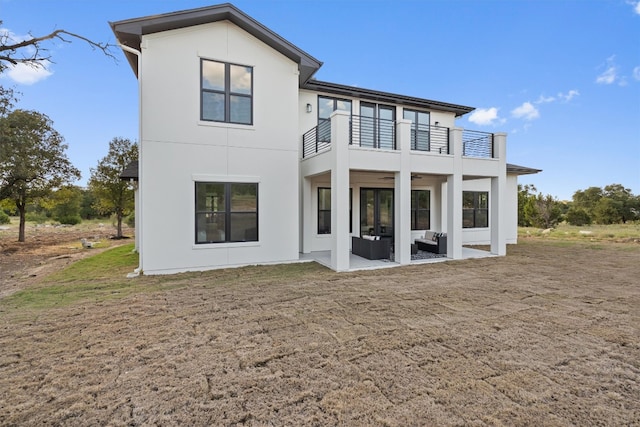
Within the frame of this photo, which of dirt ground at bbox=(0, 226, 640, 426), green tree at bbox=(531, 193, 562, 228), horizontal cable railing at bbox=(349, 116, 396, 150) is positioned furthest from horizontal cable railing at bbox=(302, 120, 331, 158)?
green tree at bbox=(531, 193, 562, 228)

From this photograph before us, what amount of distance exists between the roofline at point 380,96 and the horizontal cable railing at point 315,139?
1520mm

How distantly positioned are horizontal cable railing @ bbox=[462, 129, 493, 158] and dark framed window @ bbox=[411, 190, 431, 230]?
323 cm

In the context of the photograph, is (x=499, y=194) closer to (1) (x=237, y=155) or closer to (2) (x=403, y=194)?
(2) (x=403, y=194)

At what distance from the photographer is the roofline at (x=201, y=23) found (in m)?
7.96

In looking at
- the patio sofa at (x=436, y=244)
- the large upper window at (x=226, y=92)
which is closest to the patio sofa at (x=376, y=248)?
the patio sofa at (x=436, y=244)

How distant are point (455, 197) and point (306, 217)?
5.54 meters

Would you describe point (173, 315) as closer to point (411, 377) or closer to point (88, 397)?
point (88, 397)

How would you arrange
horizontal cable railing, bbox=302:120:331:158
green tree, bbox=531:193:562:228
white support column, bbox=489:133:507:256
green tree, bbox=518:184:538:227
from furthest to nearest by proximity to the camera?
green tree, bbox=518:184:538:227
green tree, bbox=531:193:562:228
white support column, bbox=489:133:507:256
horizontal cable railing, bbox=302:120:331:158

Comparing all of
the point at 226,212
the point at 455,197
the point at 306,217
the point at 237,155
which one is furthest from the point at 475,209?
the point at 226,212

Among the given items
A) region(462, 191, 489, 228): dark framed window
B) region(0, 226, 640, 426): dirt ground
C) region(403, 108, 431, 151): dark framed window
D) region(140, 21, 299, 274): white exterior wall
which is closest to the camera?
region(0, 226, 640, 426): dirt ground

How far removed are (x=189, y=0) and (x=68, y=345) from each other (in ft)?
37.2

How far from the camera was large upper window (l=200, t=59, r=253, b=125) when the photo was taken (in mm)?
8984

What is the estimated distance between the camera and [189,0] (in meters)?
10.5

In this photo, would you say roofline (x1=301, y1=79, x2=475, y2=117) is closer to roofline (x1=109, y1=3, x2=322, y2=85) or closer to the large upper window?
roofline (x1=109, y1=3, x2=322, y2=85)
